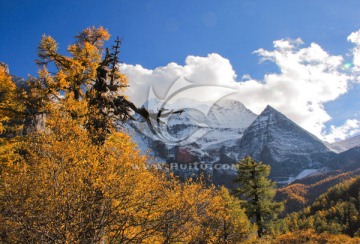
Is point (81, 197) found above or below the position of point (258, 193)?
above

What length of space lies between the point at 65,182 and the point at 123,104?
6.50 m

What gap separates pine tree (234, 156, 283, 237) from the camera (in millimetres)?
30672

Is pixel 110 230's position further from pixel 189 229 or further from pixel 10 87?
pixel 10 87

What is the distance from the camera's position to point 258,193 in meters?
31.1

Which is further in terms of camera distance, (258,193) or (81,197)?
(258,193)

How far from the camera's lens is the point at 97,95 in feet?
43.8

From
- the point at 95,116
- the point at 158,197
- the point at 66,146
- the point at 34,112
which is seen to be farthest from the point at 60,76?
the point at 158,197

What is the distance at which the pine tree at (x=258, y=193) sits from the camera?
3067 cm

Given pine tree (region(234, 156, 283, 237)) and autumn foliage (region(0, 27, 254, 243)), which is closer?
autumn foliage (region(0, 27, 254, 243))

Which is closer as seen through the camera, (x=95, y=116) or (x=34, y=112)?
(x=95, y=116)

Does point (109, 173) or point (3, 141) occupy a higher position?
point (3, 141)

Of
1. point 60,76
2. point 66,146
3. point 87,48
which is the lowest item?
point 66,146

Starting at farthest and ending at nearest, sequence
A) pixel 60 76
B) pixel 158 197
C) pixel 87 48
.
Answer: pixel 87 48 < pixel 60 76 < pixel 158 197

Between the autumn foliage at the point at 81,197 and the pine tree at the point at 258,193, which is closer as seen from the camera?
A: the autumn foliage at the point at 81,197
